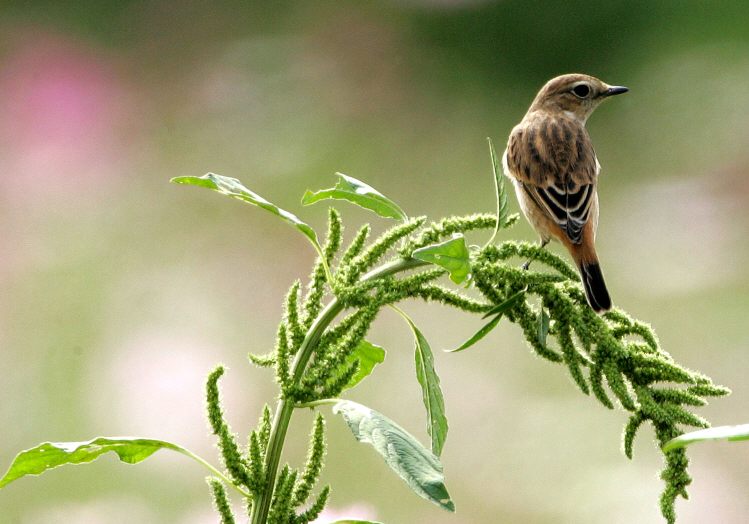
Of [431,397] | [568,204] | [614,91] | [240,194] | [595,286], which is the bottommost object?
[431,397]

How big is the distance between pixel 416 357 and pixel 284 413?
16 cm

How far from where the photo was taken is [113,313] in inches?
200

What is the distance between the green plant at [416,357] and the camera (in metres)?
1.01

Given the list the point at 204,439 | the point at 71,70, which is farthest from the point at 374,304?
the point at 71,70

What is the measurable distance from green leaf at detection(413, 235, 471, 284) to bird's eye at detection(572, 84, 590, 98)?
2213 millimetres

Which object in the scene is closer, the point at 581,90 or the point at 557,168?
the point at 557,168

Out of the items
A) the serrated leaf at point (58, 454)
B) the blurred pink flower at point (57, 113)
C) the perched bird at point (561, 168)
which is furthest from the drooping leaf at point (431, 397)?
the blurred pink flower at point (57, 113)

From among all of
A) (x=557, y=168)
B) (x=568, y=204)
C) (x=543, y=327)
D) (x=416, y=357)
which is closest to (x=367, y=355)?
(x=416, y=357)

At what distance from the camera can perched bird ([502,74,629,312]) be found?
230 cm

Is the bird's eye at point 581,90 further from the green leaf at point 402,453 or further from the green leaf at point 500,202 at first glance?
the green leaf at point 402,453

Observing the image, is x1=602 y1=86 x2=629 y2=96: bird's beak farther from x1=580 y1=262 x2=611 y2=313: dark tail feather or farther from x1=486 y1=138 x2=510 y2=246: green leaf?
x1=486 y1=138 x2=510 y2=246: green leaf

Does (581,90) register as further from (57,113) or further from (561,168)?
(57,113)

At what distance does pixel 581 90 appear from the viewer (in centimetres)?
314

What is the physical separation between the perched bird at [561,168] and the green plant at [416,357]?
901 millimetres
